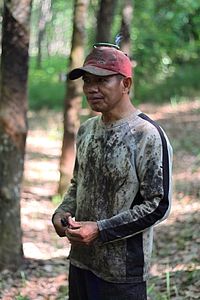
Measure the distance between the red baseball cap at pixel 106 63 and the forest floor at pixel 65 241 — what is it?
251 centimetres

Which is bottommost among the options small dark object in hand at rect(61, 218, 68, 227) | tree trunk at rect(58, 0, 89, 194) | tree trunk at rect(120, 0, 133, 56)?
small dark object in hand at rect(61, 218, 68, 227)

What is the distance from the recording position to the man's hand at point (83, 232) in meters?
2.56

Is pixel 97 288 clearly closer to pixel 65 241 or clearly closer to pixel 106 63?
pixel 106 63

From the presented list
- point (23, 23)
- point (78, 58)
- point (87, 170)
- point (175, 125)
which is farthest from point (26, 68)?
point (175, 125)

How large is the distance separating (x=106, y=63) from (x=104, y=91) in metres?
0.13

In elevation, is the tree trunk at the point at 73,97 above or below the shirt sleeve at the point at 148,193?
above

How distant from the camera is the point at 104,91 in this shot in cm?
264

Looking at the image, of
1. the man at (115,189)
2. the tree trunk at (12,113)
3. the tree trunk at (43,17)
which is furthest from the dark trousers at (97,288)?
the tree trunk at (43,17)

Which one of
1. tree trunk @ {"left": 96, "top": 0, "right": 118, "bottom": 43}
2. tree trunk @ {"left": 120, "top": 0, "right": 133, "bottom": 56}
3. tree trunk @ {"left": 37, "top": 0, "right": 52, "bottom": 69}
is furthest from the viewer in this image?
tree trunk @ {"left": 37, "top": 0, "right": 52, "bottom": 69}

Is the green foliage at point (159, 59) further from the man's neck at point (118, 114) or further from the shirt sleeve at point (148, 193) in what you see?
the shirt sleeve at point (148, 193)

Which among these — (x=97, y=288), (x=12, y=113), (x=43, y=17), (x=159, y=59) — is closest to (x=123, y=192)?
(x=97, y=288)

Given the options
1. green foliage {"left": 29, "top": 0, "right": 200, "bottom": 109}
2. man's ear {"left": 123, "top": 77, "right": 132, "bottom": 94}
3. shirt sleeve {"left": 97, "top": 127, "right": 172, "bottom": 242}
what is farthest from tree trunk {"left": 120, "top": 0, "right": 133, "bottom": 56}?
shirt sleeve {"left": 97, "top": 127, "right": 172, "bottom": 242}

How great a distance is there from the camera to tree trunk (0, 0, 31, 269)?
17.0 feet

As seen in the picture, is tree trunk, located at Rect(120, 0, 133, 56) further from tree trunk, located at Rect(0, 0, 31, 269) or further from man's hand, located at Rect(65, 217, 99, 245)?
man's hand, located at Rect(65, 217, 99, 245)
